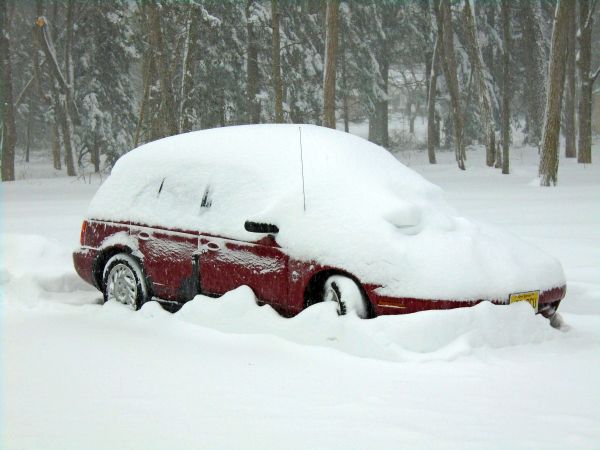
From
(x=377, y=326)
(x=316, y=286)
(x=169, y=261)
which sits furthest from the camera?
(x=169, y=261)

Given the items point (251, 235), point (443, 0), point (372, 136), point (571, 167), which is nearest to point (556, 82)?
point (571, 167)

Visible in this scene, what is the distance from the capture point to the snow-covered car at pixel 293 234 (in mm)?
4848

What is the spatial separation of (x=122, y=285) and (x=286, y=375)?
2.65 meters

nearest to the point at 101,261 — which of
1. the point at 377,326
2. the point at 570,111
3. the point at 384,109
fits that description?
the point at 377,326

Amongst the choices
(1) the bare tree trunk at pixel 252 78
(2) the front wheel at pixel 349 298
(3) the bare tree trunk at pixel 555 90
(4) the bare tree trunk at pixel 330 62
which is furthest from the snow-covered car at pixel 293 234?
(1) the bare tree trunk at pixel 252 78

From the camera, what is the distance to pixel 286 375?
4223 mm

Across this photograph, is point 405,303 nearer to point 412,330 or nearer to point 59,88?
point 412,330

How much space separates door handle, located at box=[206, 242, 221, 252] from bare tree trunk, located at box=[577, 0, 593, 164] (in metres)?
21.8

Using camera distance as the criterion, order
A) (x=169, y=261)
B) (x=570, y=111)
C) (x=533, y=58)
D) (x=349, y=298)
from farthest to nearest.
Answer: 1. (x=570, y=111)
2. (x=533, y=58)
3. (x=169, y=261)
4. (x=349, y=298)

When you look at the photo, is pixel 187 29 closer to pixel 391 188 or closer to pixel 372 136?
pixel 391 188

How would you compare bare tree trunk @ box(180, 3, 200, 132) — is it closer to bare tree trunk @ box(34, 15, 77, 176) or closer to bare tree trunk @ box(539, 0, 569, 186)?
bare tree trunk @ box(34, 15, 77, 176)

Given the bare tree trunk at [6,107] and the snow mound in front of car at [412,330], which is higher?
the bare tree trunk at [6,107]

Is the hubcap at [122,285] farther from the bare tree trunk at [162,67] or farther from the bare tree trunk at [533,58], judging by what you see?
the bare tree trunk at [533,58]

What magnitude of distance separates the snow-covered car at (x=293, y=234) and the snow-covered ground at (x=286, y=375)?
0.72 feet
